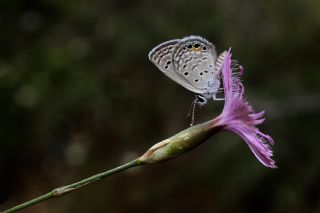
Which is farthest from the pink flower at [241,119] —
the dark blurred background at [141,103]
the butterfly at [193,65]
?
the dark blurred background at [141,103]

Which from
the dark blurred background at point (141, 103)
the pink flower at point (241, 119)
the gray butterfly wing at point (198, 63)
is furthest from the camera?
the dark blurred background at point (141, 103)

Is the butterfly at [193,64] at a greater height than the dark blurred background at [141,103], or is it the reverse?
the butterfly at [193,64]

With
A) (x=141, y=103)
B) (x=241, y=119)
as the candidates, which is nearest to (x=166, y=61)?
(x=241, y=119)

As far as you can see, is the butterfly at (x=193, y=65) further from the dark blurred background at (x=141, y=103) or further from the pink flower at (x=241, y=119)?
the dark blurred background at (x=141, y=103)

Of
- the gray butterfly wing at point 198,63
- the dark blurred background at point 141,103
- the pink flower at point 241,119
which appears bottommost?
the dark blurred background at point 141,103

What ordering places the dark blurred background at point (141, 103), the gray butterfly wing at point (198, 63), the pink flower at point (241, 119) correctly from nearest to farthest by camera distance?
the pink flower at point (241, 119), the gray butterfly wing at point (198, 63), the dark blurred background at point (141, 103)

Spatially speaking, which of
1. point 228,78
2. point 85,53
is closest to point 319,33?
point 85,53

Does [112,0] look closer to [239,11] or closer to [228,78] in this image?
[239,11]

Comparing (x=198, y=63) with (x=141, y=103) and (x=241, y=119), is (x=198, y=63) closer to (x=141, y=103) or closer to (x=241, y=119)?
(x=241, y=119)
